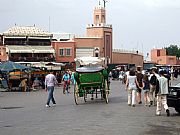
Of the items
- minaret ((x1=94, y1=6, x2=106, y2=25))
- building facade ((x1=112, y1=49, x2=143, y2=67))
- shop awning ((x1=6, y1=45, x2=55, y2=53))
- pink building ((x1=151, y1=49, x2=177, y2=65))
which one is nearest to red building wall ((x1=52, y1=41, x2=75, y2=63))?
shop awning ((x1=6, y1=45, x2=55, y2=53))

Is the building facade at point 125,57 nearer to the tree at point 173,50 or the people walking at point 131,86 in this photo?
the tree at point 173,50

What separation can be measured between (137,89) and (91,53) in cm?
6807

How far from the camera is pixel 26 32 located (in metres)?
81.1

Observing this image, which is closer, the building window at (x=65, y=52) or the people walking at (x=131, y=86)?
the people walking at (x=131, y=86)

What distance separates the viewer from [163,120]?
14.9m

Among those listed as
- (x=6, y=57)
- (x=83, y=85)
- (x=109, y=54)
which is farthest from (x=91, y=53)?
(x=83, y=85)

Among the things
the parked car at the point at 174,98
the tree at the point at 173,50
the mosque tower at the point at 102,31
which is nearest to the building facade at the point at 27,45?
the mosque tower at the point at 102,31

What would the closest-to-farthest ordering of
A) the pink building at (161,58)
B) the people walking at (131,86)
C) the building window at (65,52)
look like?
the people walking at (131,86) < the building window at (65,52) < the pink building at (161,58)

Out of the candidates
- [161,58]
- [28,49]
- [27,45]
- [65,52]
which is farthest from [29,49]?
[161,58]

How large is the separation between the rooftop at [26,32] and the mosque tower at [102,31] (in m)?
14.4

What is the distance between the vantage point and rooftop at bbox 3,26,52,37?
79.4 m

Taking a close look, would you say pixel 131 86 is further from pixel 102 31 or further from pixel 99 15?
pixel 99 15

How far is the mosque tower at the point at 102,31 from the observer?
306 ft

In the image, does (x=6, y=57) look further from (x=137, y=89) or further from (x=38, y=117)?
(x=38, y=117)
